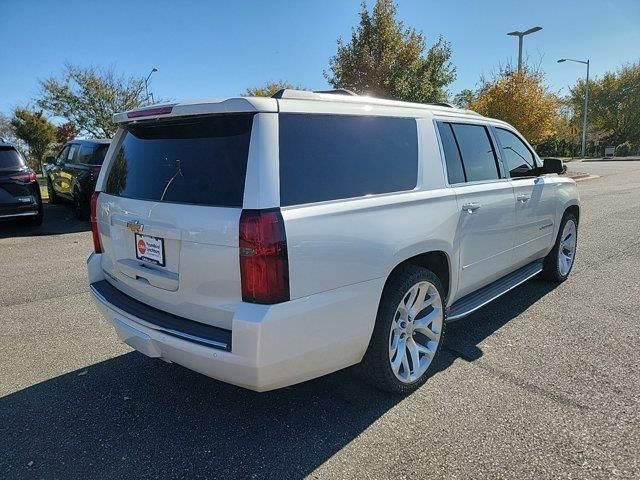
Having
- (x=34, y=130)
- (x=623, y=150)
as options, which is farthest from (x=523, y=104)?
(x=623, y=150)

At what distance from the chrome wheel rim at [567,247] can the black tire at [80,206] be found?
918 centimetres

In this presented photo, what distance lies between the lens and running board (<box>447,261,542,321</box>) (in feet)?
11.6

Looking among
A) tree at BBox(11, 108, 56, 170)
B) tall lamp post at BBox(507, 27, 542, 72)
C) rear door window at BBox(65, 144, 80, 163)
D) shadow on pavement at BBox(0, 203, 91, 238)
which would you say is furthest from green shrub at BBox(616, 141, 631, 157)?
Answer: shadow on pavement at BBox(0, 203, 91, 238)

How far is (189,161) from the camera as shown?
2.60m

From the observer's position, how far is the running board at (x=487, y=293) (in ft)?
11.6

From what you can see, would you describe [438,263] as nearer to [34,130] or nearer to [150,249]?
[150,249]

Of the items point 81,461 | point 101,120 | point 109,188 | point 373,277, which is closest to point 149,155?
point 109,188

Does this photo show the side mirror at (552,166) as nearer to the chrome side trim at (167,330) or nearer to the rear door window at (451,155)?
the rear door window at (451,155)

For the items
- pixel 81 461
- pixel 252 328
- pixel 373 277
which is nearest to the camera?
pixel 252 328

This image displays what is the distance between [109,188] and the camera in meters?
3.26

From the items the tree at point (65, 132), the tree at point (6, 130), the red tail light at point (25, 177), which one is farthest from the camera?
the tree at point (6, 130)

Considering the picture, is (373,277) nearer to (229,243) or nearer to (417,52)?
(229,243)

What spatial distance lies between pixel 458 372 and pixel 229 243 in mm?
2013

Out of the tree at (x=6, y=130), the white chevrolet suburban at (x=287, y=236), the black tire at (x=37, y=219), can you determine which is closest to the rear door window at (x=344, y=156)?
the white chevrolet suburban at (x=287, y=236)
